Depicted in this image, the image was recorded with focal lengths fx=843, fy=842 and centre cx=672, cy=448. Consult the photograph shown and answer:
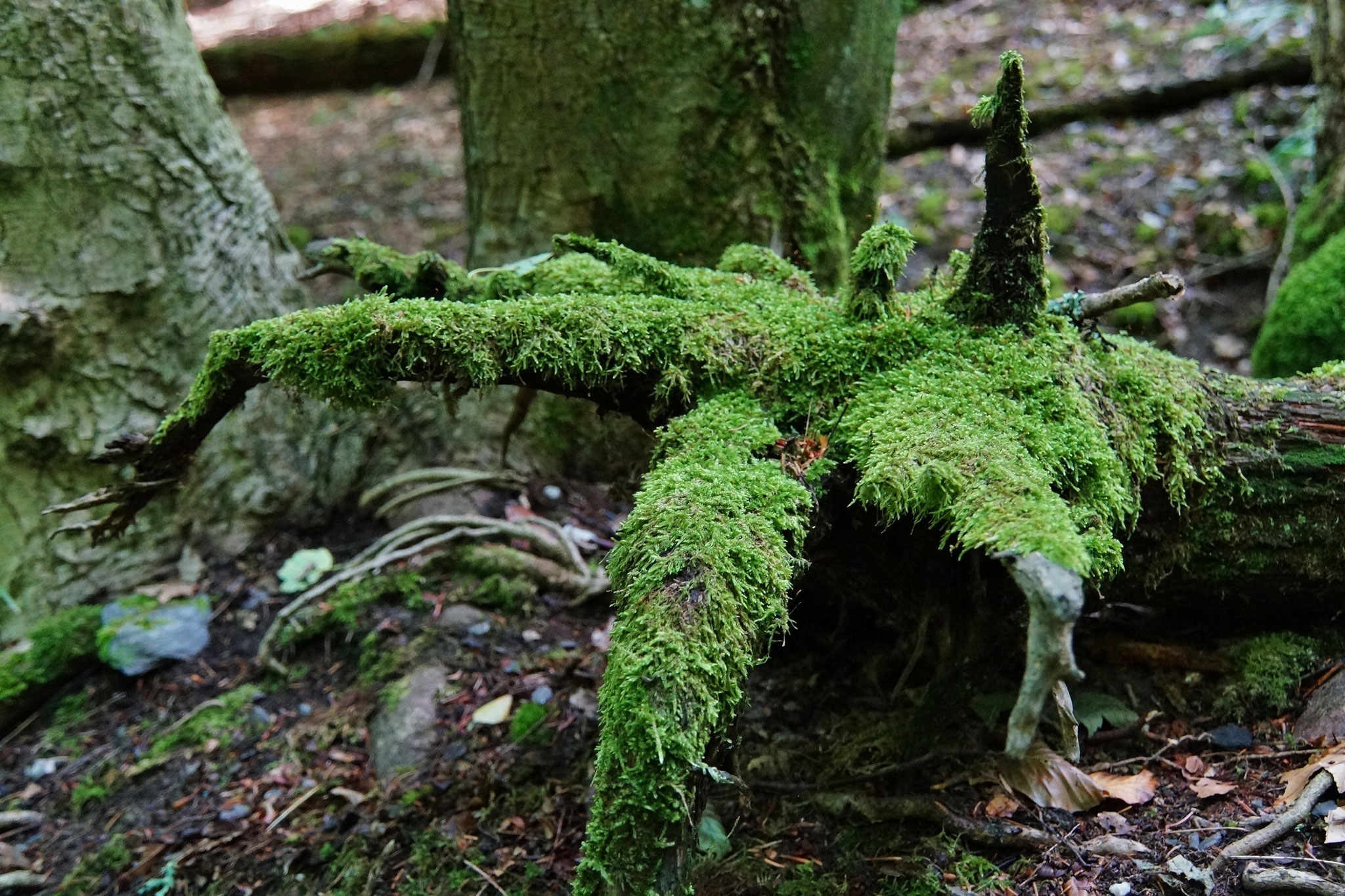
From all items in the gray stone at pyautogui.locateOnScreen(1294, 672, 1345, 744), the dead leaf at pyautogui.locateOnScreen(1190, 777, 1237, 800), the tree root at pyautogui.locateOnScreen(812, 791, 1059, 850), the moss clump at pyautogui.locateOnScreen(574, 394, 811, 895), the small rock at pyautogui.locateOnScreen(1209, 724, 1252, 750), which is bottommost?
the tree root at pyautogui.locateOnScreen(812, 791, 1059, 850)

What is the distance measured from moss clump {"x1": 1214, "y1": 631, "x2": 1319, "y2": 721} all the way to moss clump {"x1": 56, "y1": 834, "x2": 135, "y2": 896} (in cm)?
366

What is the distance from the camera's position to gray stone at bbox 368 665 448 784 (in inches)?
121

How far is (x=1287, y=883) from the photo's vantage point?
1.88m

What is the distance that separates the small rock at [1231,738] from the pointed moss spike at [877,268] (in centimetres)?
157

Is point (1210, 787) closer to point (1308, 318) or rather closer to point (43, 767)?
point (1308, 318)

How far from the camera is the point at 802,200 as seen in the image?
377 cm

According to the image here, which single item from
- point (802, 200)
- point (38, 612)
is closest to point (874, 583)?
point (802, 200)

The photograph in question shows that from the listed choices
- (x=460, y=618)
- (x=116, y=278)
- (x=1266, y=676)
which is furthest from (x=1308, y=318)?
(x=116, y=278)

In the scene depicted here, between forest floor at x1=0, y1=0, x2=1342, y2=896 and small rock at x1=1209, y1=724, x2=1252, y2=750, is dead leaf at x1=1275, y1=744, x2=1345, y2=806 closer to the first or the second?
forest floor at x1=0, y1=0, x2=1342, y2=896

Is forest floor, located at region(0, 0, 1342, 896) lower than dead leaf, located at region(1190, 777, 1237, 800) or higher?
lower

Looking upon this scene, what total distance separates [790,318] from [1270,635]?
5.89 feet

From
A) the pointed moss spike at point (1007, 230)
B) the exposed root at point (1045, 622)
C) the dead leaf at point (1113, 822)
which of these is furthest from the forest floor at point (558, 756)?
the pointed moss spike at point (1007, 230)

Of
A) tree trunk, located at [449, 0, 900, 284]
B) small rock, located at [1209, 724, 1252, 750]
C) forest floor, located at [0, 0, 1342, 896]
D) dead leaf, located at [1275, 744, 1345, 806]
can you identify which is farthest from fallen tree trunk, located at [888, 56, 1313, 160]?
dead leaf, located at [1275, 744, 1345, 806]

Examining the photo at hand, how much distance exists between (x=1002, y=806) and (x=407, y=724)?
209cm
